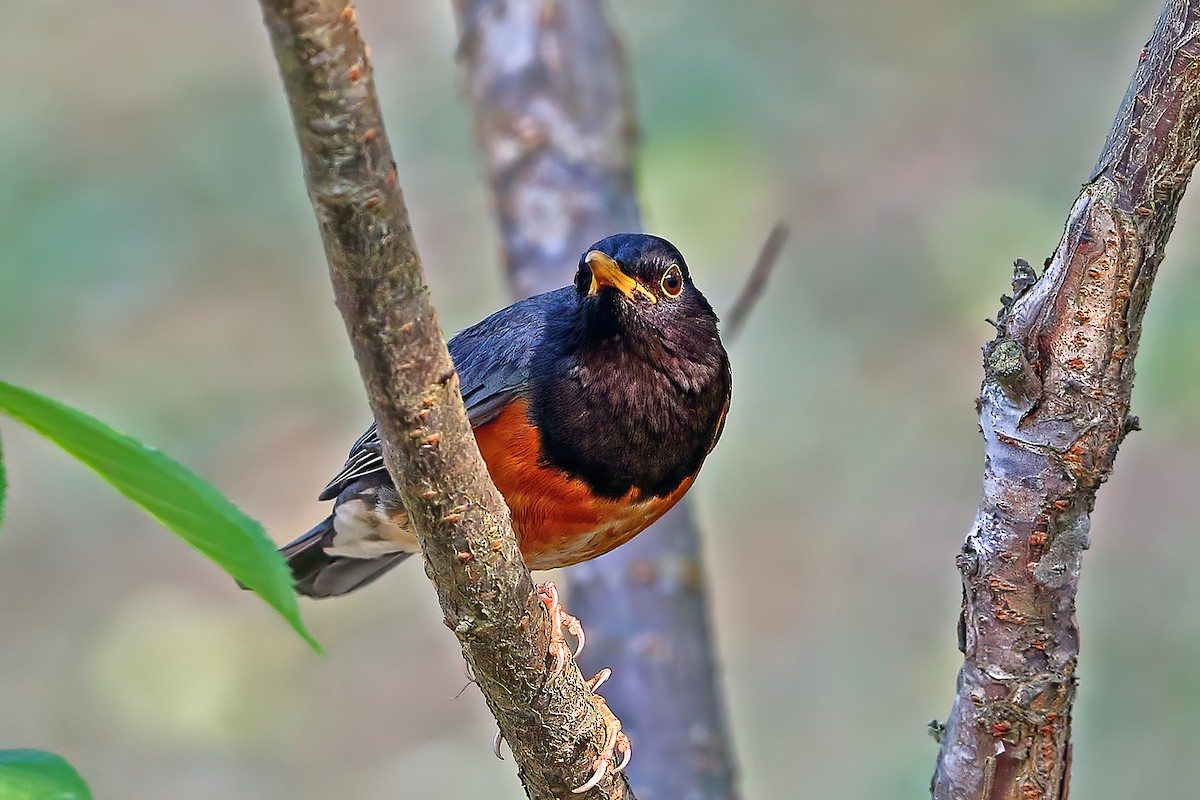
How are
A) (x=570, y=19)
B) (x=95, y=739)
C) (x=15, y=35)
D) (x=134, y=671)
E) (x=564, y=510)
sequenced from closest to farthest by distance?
1. (x=564, y=510)
2. (x=570, y=19)
3. (x=134, y=671)
4. (x=95, y=739)
5. (x=15, y=35)

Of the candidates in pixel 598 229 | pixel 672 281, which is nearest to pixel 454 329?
pixel 598 229

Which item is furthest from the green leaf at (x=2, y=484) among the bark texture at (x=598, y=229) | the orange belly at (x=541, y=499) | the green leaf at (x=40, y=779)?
the bark texture at (x=598, y=229)

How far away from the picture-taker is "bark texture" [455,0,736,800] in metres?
5.30

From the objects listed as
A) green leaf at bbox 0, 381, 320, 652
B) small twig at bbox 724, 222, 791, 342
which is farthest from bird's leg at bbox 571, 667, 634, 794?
small twig at bbox 724, 222, 791, 342

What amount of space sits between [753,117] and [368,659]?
15.8 feet

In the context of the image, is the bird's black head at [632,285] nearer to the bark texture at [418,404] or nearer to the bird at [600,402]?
the bird at [600,402]

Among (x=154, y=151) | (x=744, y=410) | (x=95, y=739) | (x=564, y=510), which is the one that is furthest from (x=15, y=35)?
(x=564, y=510)

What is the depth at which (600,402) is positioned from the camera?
3.90 m

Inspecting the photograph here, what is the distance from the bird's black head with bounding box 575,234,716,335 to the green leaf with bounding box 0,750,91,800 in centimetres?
273

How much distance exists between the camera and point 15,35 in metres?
10.9

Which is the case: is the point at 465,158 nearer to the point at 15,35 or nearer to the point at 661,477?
the point at 15,35

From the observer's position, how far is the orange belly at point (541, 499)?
12.6 ft

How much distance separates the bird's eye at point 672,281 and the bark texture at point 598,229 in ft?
5.38

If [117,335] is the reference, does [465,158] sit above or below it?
above
